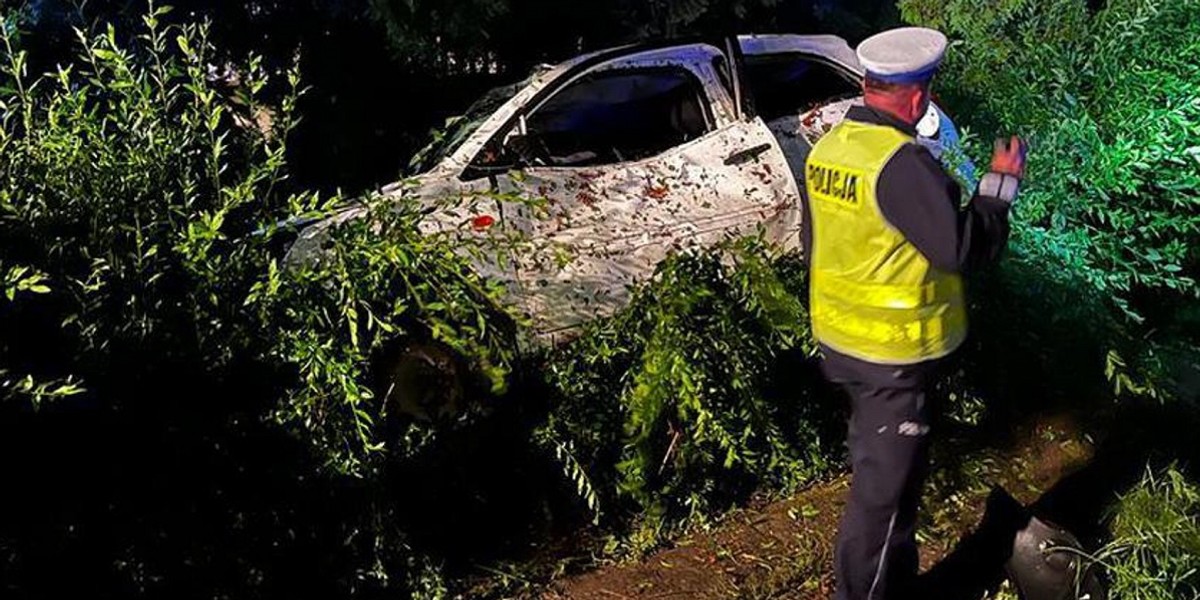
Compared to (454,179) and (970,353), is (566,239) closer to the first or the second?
(454,179)

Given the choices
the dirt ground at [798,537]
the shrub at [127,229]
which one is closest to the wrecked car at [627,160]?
the shrub at [127,229]

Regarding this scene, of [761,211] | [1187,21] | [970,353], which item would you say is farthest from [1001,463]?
[1187,21]

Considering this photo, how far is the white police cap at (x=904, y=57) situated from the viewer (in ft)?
11.8

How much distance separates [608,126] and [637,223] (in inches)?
25.6

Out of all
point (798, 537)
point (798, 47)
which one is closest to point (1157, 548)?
point (798, 537)

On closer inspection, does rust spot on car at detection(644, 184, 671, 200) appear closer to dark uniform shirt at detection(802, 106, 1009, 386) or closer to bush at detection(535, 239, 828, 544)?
bush at detection(535, 239, 828, 544)

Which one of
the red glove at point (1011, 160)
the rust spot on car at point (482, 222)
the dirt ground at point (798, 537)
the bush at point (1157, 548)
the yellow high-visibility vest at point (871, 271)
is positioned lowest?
the dirt ground at point (798, 537)

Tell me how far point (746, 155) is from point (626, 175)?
2.02 feet

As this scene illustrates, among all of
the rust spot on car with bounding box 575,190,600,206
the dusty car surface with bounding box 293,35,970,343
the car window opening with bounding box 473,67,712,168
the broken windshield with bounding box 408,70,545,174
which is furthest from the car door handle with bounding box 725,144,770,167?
the broken windshield with bounding box 408,70,545,174

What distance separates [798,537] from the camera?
4.78 metres

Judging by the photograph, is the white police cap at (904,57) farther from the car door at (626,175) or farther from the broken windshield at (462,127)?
the broken windshield at (462,127)

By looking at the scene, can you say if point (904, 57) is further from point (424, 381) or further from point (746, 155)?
point (746, 155)

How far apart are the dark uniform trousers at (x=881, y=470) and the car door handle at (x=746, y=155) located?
2.10 metres

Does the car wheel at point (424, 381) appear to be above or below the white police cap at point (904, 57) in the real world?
below
